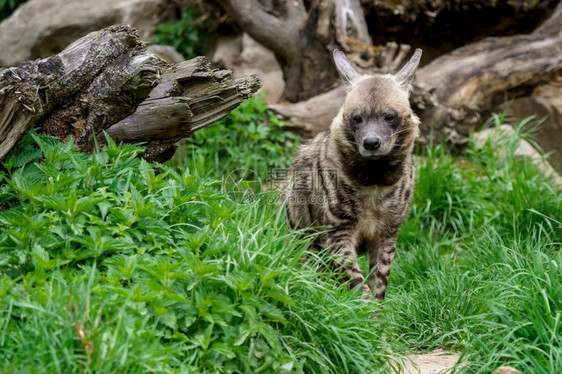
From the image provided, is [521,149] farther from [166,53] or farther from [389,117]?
[166,53]

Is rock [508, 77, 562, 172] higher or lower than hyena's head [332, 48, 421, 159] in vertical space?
lower

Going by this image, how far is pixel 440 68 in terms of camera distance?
7.56 m

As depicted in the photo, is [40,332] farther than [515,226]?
No

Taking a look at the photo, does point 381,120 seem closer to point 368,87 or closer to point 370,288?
point 368,87

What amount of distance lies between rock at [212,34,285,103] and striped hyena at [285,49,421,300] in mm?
3993

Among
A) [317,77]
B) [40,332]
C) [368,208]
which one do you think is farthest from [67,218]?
[317,77]

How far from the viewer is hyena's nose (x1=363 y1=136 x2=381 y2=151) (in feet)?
14.3

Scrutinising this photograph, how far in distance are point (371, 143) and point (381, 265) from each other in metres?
0.94

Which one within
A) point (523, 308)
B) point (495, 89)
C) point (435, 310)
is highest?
point (523, 308)

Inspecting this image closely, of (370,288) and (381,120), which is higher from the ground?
(381,120)

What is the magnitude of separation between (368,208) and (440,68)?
3.50 metres

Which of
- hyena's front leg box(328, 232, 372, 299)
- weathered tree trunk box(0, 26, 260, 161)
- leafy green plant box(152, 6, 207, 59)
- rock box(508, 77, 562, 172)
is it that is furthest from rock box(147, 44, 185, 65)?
rock box(508, 77, 562, 172)

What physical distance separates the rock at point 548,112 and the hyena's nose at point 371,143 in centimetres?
510

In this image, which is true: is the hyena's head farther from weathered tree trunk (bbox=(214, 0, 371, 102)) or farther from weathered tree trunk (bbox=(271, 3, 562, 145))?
weathered tree trunk (bbox=(214, 0, 371, 102))
